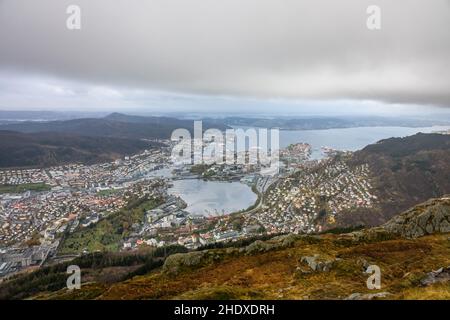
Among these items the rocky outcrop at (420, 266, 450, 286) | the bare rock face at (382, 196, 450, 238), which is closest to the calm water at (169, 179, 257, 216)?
the bare rock face at (382, 196, 450, 238)

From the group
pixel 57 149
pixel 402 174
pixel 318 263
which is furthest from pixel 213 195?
pixel 57 149

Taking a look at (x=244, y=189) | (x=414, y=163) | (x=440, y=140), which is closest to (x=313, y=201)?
(x=244, y=189)

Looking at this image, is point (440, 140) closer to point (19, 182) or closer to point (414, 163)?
point (414, 163)

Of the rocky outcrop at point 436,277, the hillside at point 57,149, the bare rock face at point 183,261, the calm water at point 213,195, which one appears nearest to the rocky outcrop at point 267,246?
the bare rock face at point 183,261

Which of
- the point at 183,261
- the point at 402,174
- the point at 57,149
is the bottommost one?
the point at 402,174

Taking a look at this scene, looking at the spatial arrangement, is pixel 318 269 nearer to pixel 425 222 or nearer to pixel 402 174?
pixel 425 222

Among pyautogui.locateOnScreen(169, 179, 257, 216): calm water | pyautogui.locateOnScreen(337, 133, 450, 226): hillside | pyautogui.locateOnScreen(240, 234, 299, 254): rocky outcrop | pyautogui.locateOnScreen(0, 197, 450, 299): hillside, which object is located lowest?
pyautogui.locateOnScreen(169, 179, 257, 216): calm water
